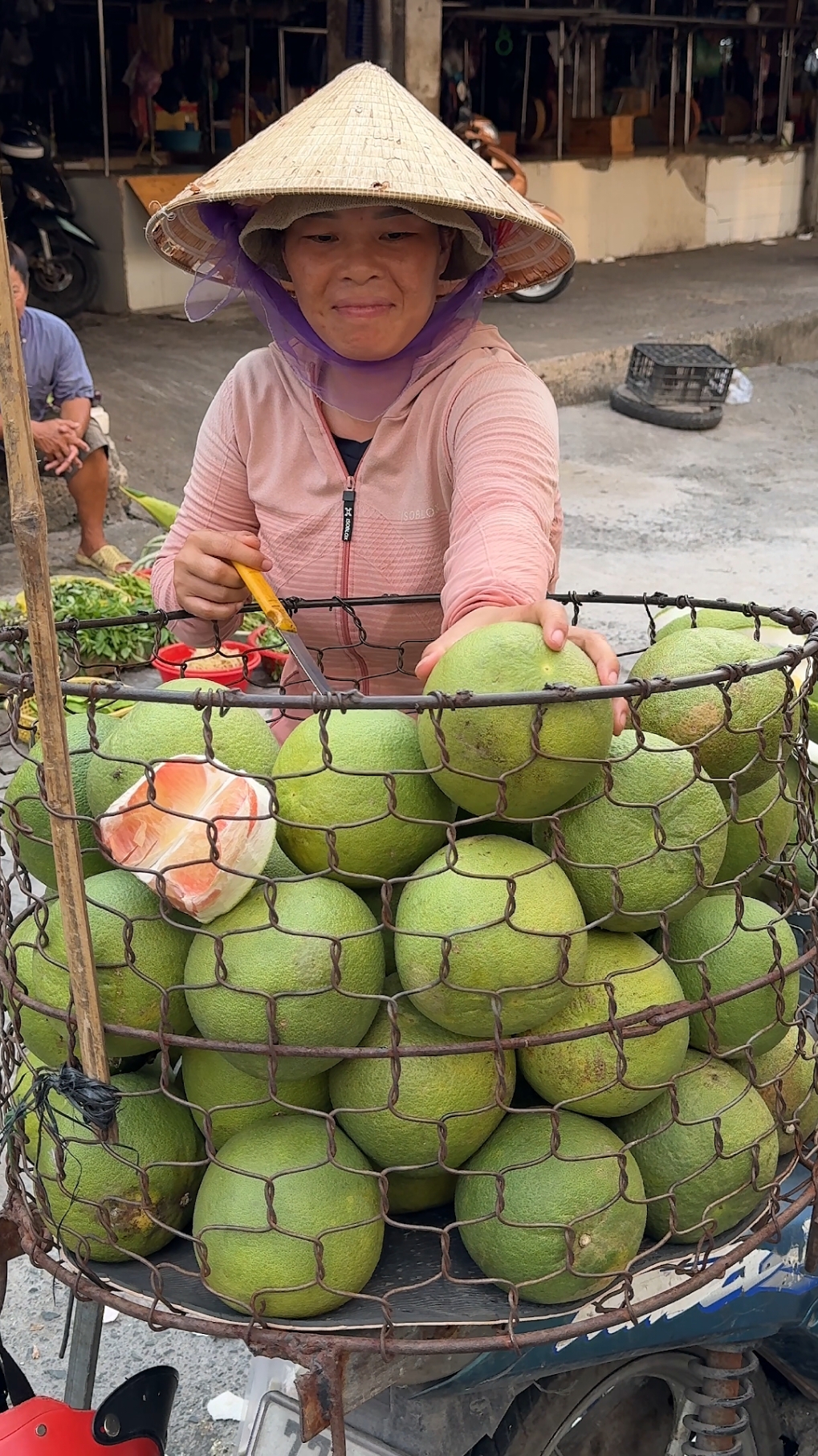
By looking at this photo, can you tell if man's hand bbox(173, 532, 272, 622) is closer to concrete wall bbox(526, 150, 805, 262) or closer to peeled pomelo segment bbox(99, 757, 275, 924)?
peeled pomelo segment bbox(99, 757, 275, 924)

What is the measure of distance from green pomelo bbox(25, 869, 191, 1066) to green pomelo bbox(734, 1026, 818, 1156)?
59cm

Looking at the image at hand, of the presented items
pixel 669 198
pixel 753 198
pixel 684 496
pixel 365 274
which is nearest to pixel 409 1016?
pixel 365 274

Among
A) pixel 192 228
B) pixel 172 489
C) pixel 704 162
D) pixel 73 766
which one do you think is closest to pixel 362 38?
pixel 172 489

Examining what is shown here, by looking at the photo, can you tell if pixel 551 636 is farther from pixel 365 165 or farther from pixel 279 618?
pixel 365 165

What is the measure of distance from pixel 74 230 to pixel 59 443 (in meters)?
3.85

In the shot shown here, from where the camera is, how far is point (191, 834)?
115 cm

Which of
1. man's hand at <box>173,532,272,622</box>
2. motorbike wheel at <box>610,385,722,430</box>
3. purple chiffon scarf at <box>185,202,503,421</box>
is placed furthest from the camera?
motorbike wheel at <box>610,385,722,430</box>

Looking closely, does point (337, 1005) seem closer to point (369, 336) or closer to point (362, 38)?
point (369, 336)

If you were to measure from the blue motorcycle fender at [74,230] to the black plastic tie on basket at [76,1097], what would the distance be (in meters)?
8.82

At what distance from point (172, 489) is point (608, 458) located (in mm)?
2809

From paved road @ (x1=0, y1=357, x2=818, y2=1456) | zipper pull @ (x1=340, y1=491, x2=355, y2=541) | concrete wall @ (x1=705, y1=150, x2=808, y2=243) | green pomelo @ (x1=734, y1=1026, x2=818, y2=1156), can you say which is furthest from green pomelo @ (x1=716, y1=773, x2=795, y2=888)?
concrete wall @ (x1=705, y1=150, x2=808, y2=243)

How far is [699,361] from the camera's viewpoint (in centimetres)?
894

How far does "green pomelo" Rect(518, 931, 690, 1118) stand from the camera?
1.20 m

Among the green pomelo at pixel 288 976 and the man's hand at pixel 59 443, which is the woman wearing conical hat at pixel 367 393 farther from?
the man's hand at pixel 59 443
